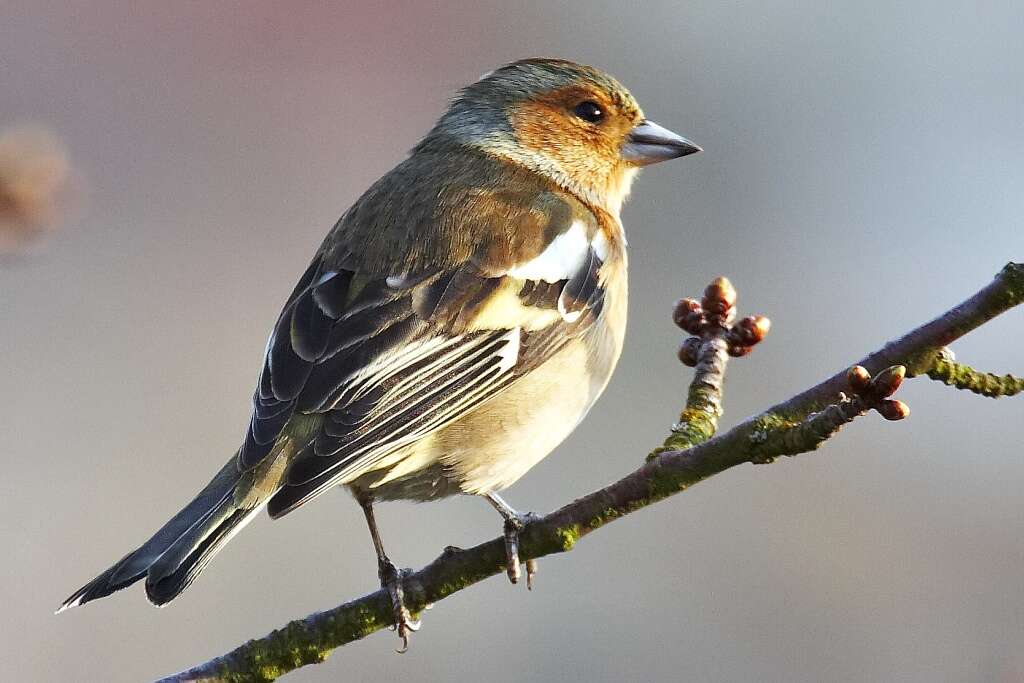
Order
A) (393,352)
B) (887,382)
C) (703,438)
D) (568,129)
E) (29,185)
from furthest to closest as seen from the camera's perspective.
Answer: (568,129) < (393,352) < (703,438) < (887,382) < (29,185)

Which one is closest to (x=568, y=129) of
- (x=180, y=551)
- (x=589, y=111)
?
(x=589, y=111)

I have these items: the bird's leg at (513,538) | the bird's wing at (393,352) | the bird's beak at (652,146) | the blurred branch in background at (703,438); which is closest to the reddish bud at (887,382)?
the blurred branch in background at (703,438)

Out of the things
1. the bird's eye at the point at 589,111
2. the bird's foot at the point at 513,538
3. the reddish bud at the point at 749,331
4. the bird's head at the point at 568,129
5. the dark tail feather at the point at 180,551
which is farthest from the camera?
the bird's eye at the point at 589,111

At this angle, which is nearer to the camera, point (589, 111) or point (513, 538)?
point (513, 538)

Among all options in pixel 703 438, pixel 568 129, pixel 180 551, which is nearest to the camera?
pixel 180 551

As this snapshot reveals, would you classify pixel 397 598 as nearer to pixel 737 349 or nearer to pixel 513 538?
pixel 513 538

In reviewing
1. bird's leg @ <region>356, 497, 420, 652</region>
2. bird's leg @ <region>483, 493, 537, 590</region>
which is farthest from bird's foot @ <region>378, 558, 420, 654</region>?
bird's leg @ <region>483, 493, 537, 590</region>

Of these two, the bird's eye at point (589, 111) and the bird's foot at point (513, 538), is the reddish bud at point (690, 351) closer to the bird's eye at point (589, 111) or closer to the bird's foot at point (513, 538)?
the bird's foot at point (513, 538)
